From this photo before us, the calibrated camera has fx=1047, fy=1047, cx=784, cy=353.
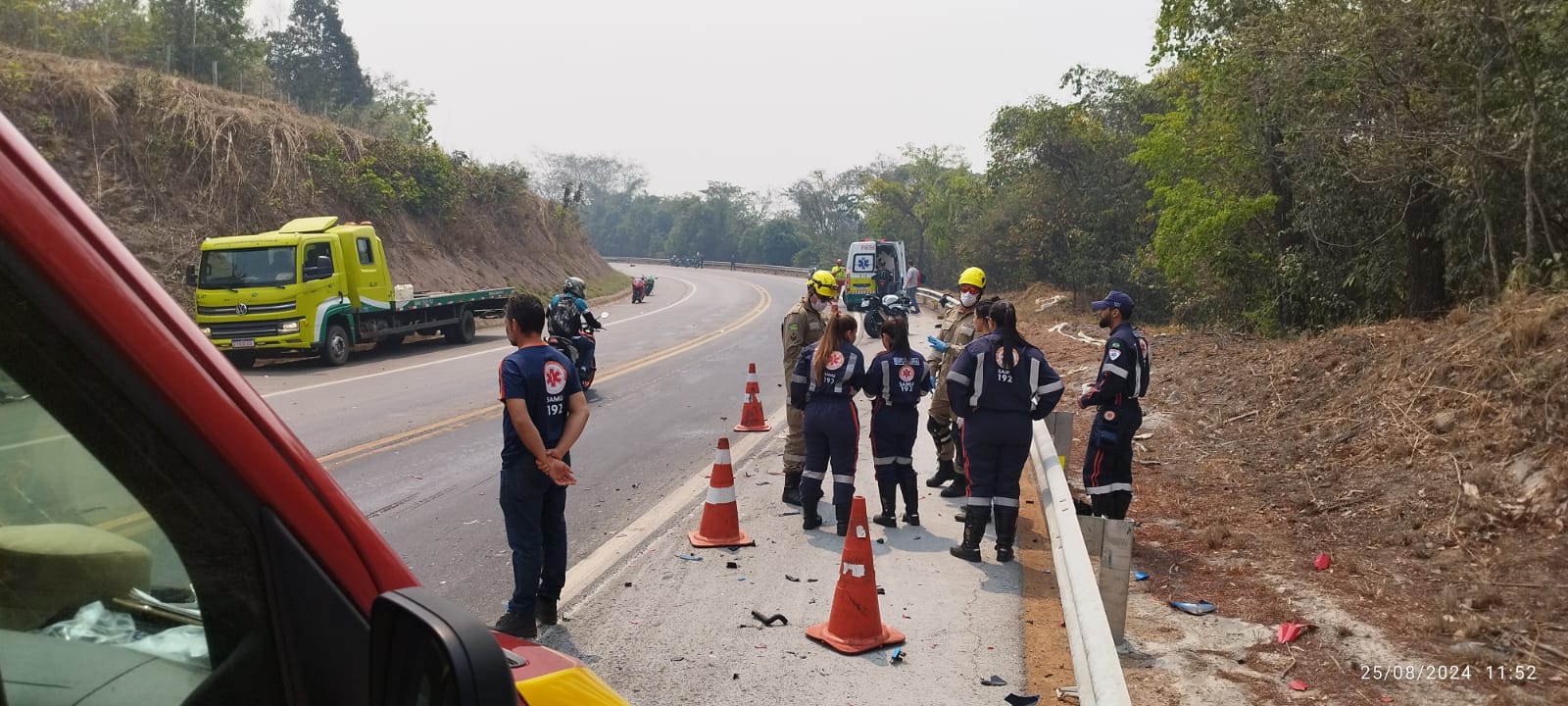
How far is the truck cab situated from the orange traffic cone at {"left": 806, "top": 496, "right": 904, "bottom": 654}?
2726cm

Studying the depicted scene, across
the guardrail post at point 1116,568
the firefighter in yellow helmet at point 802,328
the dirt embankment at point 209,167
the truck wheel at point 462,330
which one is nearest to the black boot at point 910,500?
the firefighter in yellow helmet at point 802,328

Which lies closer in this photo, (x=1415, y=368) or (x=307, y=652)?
(x=307, y=652)

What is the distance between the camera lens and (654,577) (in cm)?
656

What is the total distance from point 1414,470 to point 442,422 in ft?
32.0

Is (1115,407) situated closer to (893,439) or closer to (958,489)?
(893,439)

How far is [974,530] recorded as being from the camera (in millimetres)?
7016

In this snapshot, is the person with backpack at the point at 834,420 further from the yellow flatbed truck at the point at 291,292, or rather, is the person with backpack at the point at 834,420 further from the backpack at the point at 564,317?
the yellow flatbed truck at the point at 291,292

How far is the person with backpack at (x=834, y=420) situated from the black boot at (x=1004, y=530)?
1.11m

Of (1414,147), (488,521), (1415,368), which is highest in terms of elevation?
(1414,147)

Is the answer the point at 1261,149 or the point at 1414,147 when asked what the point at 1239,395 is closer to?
the point at 1414,147

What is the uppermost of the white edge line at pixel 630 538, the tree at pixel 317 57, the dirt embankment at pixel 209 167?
the tree at pixel 317 57

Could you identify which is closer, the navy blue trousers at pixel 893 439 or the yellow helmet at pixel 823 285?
the navy blue trousers at pixel 893 439

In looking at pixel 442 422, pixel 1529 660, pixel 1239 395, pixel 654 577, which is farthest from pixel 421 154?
pixel 1529 660

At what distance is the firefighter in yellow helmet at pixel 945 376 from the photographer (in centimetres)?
886
